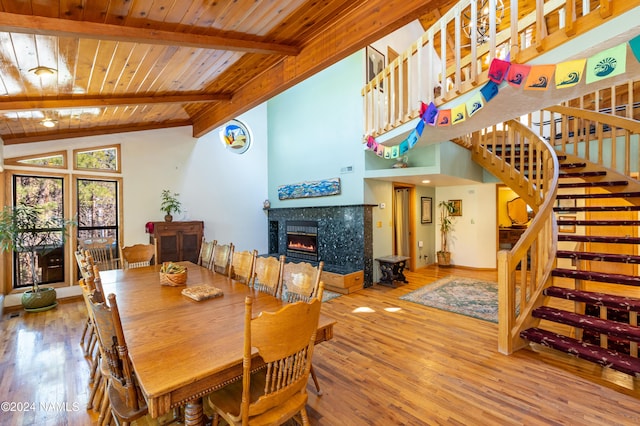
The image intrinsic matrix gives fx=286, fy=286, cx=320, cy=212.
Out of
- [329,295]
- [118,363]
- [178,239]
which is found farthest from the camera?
[178,239]

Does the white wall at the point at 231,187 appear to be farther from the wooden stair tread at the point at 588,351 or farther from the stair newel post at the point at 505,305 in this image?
the wooden stair tread at the point at 588,351

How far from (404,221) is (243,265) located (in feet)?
16.6

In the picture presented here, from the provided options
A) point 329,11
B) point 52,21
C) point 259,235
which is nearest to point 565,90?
point 329,11

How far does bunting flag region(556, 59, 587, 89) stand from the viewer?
194cm

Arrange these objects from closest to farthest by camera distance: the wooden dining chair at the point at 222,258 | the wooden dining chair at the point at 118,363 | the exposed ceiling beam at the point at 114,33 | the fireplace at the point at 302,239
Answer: the wooden dining chair at the point at 118,363, the exposed ceiling beam at the point at 114,33, the wooden dining chair at the point at 222,258, the fireplace at the point at 302,239

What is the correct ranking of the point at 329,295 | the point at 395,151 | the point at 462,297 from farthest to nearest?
the point at 329,295, the point at 462,297, the point at 395,151

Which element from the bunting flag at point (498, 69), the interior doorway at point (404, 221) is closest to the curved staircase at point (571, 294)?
the bunting flag at point (498, 69)

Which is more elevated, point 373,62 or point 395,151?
point 373,62

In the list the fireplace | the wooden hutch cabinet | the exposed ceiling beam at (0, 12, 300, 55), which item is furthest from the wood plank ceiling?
the fireplace

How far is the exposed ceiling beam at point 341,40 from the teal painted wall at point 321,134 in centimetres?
249

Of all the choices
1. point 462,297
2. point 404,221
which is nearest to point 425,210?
point 404,221

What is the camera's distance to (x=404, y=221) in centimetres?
707

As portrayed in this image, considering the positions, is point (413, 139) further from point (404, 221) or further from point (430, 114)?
point (404, 221)

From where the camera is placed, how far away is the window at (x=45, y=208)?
4.45m
